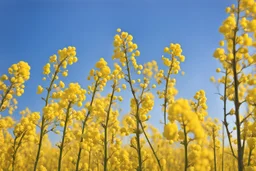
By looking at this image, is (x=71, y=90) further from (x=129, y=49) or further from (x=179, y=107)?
(x=179, y=107)

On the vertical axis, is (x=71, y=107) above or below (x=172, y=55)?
below

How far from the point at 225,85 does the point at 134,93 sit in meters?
2.35

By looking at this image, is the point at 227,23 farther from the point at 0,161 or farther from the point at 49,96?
the point at 0,161

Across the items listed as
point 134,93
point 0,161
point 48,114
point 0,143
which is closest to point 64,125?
point 48,114

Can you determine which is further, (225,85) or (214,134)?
(214,134)

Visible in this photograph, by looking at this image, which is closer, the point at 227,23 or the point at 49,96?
the point at 227,23

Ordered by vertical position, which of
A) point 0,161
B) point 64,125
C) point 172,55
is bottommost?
point 0,161

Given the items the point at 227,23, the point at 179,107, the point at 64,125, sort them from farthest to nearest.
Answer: the point at 64,125 < the point at 227,23 < the point at 179,107

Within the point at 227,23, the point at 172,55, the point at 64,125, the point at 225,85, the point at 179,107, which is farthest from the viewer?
the point at 172,55

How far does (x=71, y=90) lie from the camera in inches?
316

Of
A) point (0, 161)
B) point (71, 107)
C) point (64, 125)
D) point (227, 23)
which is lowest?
point (0, 161)

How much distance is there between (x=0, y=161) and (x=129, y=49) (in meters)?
6.33

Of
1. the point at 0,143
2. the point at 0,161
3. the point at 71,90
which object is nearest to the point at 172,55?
the point at 71,90

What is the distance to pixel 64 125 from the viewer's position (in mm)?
7832
